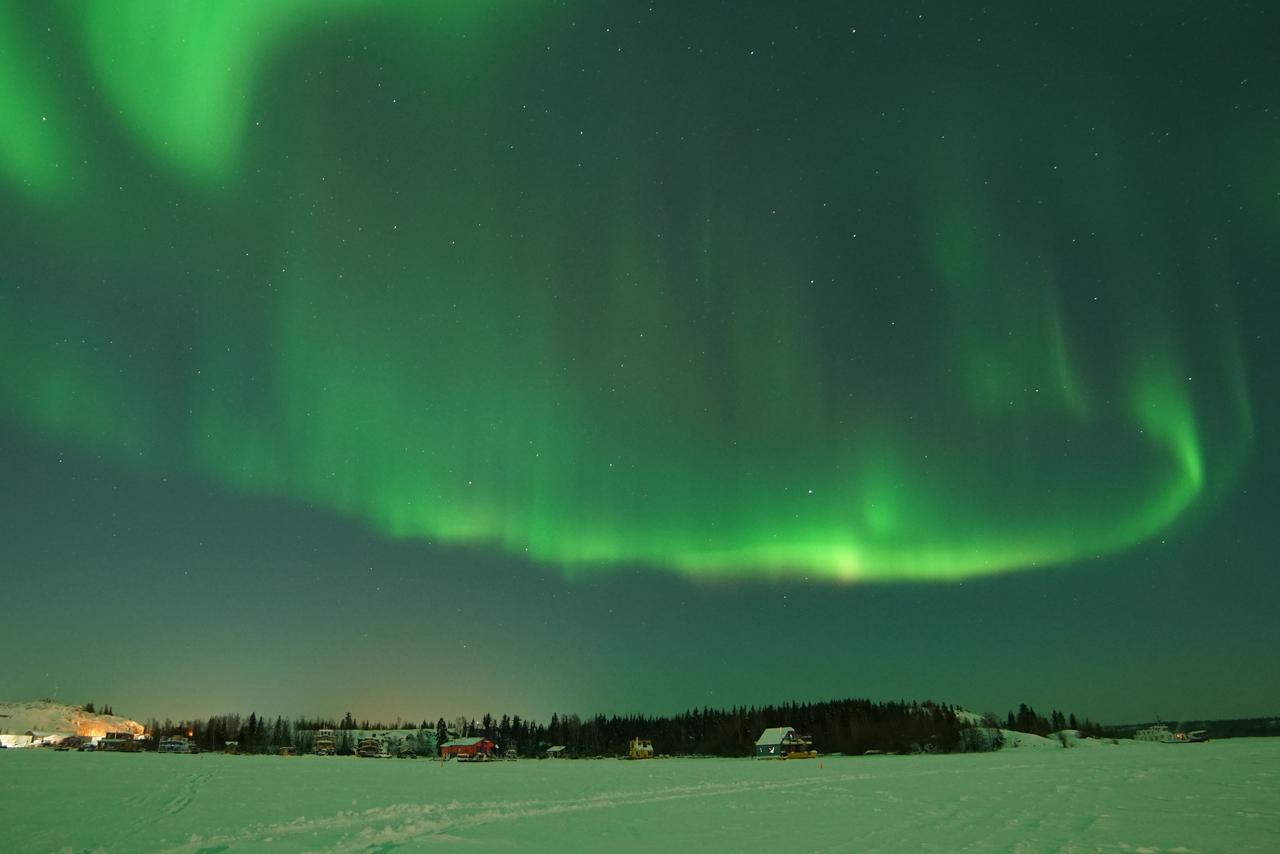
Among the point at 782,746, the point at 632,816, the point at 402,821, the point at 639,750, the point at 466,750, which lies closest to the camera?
the point at 402,821

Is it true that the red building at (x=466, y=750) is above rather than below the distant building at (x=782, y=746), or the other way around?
above

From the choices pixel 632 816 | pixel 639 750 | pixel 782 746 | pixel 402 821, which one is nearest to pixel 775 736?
pixel 782 746

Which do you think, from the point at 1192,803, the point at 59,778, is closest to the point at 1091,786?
the point at 1192,803

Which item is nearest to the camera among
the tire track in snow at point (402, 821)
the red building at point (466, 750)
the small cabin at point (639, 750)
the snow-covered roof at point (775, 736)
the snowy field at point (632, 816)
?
the tire track in snow at point (402, 821)

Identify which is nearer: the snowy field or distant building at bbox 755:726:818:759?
the snowy field

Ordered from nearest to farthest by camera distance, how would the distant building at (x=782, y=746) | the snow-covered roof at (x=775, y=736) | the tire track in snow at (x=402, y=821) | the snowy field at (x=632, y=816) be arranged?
the tire track in snow at (x=402, y=821) < the snowy field at (x=632, y=816) < the distant building at (x=782, y=746) < the snow-covered roof at (x=775, y=736)

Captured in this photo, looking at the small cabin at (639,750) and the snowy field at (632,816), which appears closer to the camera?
the snowy field at (632,816)

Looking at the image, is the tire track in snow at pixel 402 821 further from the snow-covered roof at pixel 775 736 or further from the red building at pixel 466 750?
the snow-covered roof at pixel 775 736

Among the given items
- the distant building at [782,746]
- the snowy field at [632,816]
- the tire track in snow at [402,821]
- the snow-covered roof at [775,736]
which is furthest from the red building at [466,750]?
the tire track in snow at [402,821]

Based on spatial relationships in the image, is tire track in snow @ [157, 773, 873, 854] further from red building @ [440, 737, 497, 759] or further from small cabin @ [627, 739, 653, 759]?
small cabin @ [627, 739, 653, 759]

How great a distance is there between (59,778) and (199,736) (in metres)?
201

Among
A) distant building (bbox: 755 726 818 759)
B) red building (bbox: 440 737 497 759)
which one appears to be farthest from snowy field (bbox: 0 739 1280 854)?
distant building (bbox: 755 726 818 759)

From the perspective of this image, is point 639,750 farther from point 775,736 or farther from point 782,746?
point 775,736

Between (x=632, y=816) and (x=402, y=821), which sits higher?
(x=402, y=821)
